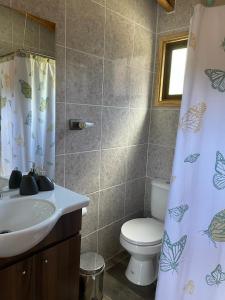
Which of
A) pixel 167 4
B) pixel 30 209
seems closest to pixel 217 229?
pixel 30 209

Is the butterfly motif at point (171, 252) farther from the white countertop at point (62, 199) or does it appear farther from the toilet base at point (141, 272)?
the white countertop at point (62, 199)

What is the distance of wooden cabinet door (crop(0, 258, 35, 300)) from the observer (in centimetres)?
98

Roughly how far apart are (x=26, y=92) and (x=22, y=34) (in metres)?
0.33

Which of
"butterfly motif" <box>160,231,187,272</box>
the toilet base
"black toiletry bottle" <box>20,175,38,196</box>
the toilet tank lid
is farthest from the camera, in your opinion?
the toilet tank lid

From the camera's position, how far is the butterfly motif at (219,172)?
139 centimetres

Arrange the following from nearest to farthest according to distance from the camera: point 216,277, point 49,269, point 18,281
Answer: point 18,281, point 49,269, point 216,277

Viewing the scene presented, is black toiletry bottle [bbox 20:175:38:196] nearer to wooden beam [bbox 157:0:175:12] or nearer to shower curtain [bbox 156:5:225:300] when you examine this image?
shower curtain [bbox 156:5:225:300]

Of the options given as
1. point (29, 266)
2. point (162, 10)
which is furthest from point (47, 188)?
point (162, 10)

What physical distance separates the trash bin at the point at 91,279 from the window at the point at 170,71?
60.1 inches

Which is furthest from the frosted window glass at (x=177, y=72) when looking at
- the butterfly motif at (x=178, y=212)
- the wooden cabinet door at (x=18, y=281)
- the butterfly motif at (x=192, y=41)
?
the wooden cabinet door at (x=18, y=281)

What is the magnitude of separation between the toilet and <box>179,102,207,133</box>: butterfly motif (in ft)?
2.47

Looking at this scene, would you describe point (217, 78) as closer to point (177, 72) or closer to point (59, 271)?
point (177, 72)

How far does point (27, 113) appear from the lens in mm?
1409

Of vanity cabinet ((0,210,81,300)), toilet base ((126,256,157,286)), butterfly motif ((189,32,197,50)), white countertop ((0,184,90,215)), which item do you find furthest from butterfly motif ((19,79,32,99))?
toilet base ((126,256,157,286))
